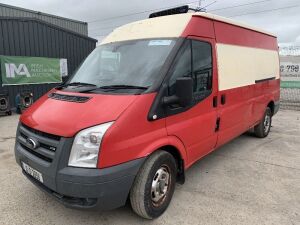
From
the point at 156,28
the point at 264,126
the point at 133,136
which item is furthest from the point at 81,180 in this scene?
the point at 264,126

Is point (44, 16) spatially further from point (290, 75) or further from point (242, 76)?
point (242, 76)

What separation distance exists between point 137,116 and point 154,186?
888 millimetres

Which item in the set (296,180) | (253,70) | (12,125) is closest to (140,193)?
(296,180)

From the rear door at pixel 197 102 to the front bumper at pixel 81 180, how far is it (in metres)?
0.84

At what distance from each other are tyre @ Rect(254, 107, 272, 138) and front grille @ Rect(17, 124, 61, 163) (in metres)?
5.13

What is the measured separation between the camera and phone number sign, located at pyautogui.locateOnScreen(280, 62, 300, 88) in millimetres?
12773

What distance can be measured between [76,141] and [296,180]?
11.5ft

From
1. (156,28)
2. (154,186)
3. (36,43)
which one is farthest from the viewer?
(36,43)

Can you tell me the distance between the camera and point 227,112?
15.0 ft

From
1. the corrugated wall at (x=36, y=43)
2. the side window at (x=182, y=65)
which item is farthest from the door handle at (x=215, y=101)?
the corrugated wall at (x=36, y=43)

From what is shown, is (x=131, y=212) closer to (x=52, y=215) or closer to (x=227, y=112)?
(x=52, y=215)

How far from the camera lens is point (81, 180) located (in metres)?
2.65

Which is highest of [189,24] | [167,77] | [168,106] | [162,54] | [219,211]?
[189,24]

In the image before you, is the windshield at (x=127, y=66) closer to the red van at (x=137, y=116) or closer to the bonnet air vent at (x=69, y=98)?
the red van at (x=137, y=116)
